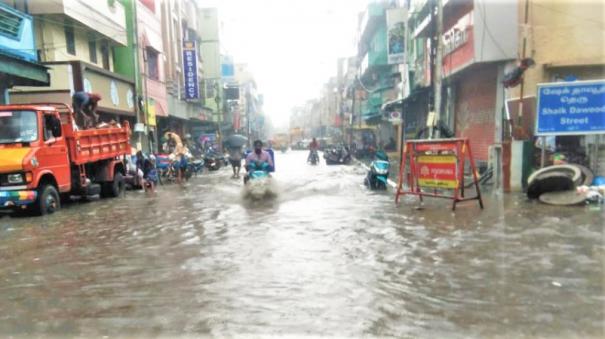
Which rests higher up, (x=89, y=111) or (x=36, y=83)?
(x=36, y=83)

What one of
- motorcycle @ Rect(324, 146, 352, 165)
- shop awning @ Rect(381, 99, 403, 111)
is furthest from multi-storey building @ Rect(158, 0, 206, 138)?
shop awning @ Rect(381, 99, 403, 111)

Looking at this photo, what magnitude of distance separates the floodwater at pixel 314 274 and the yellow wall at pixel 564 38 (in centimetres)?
761

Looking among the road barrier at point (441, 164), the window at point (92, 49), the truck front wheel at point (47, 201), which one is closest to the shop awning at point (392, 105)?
the window at point (92, 49)

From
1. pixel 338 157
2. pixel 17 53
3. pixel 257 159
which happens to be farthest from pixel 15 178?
pixel 338 157

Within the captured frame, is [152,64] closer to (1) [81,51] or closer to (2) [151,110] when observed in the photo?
(2) [151,110]

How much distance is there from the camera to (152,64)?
31.6 meters

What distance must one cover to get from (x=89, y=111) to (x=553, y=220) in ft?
43.1

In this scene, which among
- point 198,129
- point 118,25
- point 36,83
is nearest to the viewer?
point 36,83

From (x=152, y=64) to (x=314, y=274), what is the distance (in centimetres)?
2893

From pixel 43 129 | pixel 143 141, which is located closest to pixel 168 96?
pixel 143 141

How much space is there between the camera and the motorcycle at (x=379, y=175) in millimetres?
14977

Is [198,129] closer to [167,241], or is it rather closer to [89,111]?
[89,111]

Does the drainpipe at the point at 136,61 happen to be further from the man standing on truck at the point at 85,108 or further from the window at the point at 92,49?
the man standing on truck at the point at 85,108

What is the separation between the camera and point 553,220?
8.67 m
